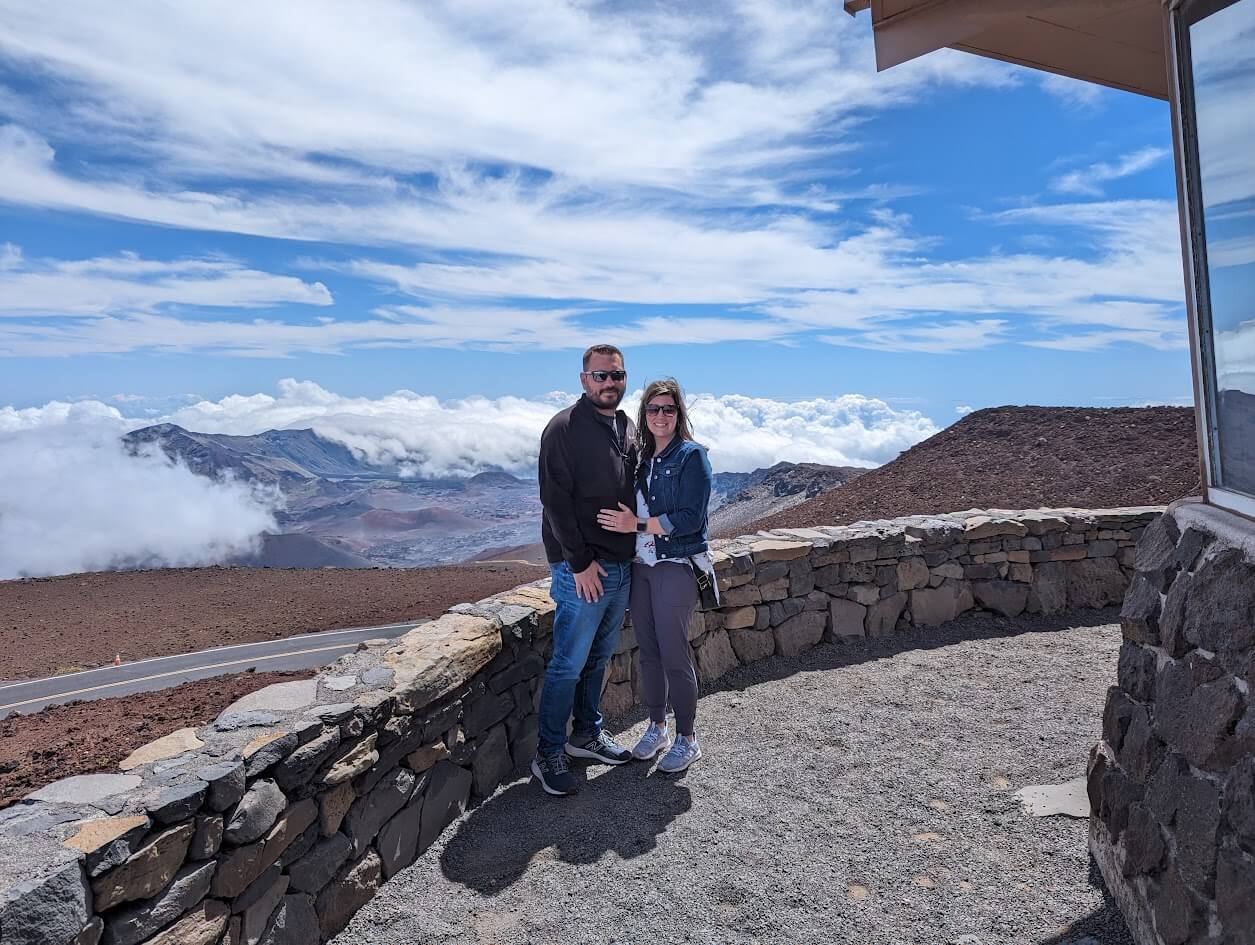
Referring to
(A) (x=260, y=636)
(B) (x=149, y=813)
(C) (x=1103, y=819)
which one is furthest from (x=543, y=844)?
(A) (x=260, y=636)

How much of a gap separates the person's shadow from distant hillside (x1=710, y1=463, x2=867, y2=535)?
60.5 ft

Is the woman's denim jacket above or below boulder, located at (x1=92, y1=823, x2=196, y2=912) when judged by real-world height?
above

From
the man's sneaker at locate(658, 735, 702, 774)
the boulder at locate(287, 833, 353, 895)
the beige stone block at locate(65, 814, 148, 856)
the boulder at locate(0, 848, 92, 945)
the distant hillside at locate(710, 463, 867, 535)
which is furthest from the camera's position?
the distant hillside at locate(710, 463, 867, 535)

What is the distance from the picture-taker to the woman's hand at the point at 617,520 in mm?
3922

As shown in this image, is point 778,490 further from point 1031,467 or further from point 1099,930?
point 1099,930

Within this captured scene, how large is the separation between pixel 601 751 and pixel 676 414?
1906mm

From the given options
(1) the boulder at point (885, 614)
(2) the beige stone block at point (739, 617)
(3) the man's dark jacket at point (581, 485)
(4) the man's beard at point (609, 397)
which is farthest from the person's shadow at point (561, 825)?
(1) the boulder at point (885, 614)

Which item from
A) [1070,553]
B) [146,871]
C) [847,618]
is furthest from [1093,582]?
[146,871]

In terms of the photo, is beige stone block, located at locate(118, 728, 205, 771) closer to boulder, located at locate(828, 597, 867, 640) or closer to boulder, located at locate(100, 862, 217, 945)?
boulder, located at locate(100, 862, 217, 945)

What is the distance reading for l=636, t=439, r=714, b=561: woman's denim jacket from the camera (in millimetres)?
3967

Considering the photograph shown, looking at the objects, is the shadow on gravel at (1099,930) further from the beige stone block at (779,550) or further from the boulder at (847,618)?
the boulder at (847,618)

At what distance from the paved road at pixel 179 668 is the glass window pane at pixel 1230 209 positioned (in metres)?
11.2

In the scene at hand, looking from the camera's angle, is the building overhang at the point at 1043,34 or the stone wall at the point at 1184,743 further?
the building overhang at the point at 1043,34

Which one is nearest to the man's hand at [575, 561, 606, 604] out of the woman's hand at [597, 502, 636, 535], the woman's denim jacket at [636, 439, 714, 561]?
the woman's hand at [597, 502, 636, 535]
